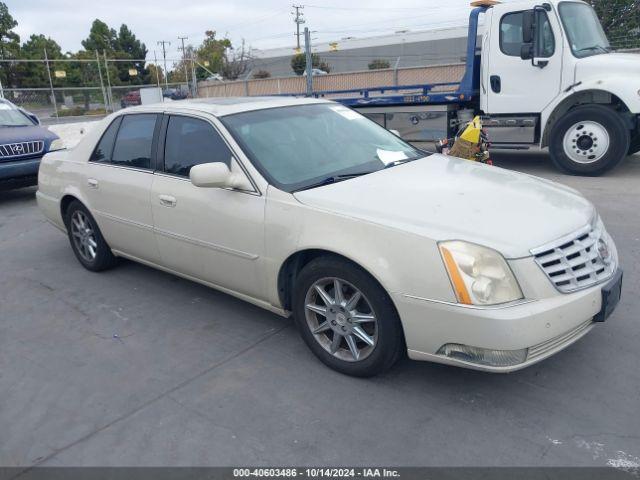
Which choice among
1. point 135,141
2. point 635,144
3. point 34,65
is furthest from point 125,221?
point 34,65

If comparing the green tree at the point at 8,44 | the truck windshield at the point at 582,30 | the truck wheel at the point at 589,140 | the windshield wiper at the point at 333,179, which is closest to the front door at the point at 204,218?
the windshield wiper at the point at 333,179

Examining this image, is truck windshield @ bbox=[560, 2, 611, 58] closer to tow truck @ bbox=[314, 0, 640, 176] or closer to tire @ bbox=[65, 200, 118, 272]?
tow truck @ bbox=[314, 0, 640, 176]

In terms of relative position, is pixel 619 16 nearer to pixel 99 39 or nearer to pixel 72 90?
pixel 72 90

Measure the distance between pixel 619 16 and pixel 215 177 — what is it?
80.6 feet

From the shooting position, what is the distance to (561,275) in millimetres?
2812

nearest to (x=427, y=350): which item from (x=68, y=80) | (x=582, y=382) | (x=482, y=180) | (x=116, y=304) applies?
(x=582, y=382)

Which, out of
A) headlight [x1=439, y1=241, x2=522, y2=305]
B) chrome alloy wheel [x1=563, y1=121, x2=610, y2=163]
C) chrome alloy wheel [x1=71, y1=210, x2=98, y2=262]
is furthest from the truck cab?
chrome alloy wheel [x1=71, y1=210, x2=98, y2=262]

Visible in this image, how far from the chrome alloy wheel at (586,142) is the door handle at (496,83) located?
4.51ft

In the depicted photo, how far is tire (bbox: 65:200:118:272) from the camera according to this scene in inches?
200

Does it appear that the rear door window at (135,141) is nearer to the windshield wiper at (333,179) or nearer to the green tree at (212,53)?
the windshield wiper at (333,179)

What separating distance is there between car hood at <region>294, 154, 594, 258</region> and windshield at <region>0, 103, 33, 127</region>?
793 centimetres

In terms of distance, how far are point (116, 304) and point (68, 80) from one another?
47.2 meters

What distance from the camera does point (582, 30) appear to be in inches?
341

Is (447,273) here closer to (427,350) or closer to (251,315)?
(427,350)
